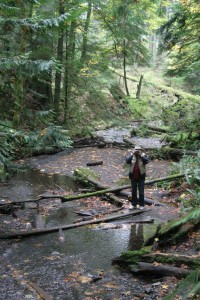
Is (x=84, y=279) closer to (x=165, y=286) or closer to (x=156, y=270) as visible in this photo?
(x=156, y=270)

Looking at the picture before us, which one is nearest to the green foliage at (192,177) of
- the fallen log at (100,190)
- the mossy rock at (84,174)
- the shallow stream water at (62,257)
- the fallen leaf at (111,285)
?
the fallen log at (100,190)

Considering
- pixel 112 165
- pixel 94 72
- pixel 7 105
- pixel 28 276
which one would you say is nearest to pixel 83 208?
pixel 28 276

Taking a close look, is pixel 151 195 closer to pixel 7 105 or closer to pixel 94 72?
pixel 7 105

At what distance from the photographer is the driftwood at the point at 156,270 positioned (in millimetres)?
5652

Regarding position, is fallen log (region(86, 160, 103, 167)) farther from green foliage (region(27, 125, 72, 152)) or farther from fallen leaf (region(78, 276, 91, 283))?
fallen leaf (region(78, 276, 91, 283))

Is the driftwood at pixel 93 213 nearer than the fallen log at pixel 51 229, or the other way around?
the fallen log at pixel 51 229

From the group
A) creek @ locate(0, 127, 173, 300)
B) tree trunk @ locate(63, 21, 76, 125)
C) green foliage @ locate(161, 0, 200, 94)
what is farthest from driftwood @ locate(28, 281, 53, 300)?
tree trunk @ locate(63, 21, 76, 125)

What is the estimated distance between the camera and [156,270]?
5.91m

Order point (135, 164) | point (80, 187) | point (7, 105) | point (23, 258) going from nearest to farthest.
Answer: point (23, 258)
point (135, 164)
point (80, 187)
point (7, 105)

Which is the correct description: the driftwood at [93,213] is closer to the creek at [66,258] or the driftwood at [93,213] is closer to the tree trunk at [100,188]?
the creek at [66,258]

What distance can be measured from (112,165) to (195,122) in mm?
4578

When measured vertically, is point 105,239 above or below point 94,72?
below

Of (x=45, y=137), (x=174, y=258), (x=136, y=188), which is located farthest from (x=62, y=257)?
(x=136, y=188)

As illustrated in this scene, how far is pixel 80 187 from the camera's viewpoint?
12969mm
